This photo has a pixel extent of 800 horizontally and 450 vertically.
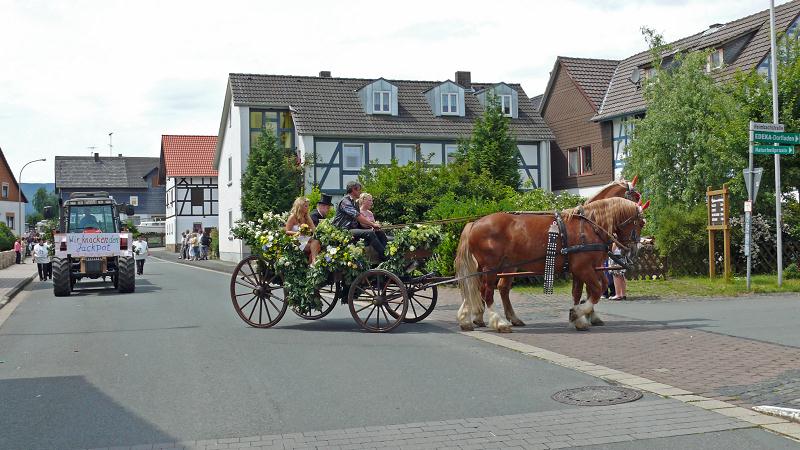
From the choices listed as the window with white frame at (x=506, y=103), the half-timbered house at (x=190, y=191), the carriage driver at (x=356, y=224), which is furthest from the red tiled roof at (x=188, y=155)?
the carriage driver at (x=356, y=224)

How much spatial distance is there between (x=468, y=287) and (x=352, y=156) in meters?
33.3

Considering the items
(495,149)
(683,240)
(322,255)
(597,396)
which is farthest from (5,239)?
(597,396)

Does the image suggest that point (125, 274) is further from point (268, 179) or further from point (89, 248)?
point (268, 179)

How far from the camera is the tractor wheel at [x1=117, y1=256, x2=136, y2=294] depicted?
21594mm

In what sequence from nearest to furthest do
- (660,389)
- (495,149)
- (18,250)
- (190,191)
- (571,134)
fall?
(660,389) → (495,149) → (571,134) → (18,250) → (190,191)

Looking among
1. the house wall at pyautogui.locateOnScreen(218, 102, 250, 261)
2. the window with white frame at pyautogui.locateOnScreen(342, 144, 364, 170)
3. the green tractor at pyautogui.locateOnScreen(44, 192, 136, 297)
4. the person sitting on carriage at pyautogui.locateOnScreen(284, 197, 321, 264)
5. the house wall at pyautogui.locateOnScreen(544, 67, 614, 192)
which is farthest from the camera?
the house wall at pyautogui.locateOnScreen(218, 102, 250, 261)

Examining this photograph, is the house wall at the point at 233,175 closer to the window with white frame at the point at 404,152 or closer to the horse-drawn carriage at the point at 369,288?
the window with white frame at the point at 404,152

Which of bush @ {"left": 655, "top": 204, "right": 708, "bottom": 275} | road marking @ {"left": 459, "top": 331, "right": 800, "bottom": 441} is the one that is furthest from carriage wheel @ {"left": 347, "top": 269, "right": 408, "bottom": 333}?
bush @ {"left": 655, "top": 204, "right": 708, "bottom": 275}

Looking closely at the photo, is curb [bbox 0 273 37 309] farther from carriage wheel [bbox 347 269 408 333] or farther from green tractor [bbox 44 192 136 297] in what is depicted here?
carriage wheel [bbox 347 269 408 333]

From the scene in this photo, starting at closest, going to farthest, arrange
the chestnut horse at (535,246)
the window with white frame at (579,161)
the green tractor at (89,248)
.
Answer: the chestnut horse at (535,246)
the green tractor at (89,248)
the window with white frame at (579,161)

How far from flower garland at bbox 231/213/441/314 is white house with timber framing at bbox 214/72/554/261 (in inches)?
1209

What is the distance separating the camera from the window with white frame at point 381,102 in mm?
46000

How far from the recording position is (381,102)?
151 feet

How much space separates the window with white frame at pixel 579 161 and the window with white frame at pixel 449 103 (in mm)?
6926
